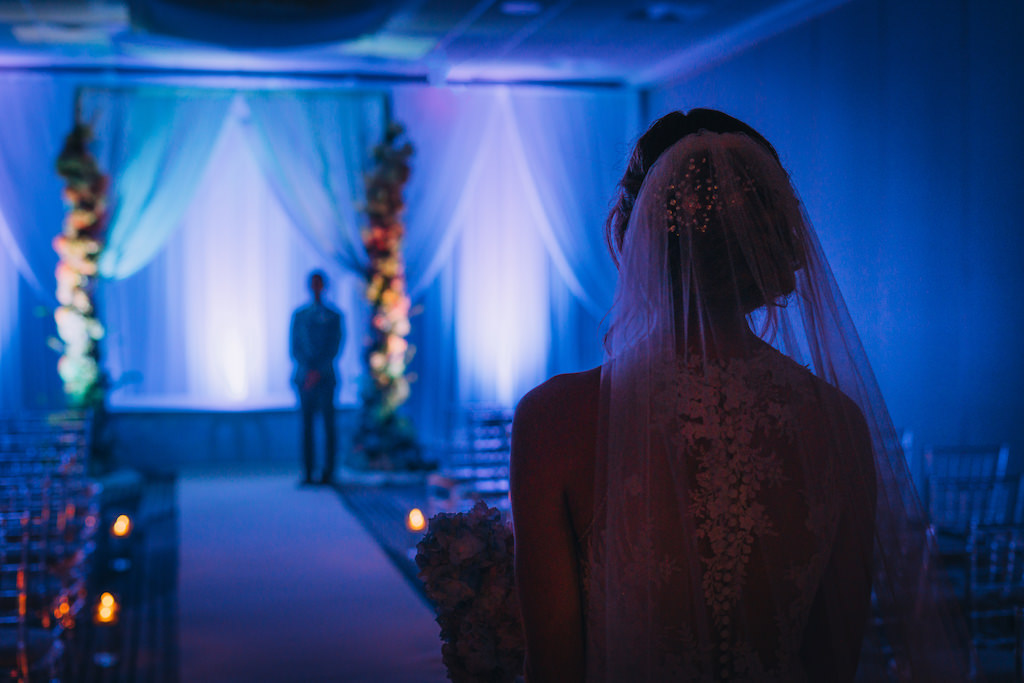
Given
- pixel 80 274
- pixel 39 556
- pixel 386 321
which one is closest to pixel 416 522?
pixel 39 556

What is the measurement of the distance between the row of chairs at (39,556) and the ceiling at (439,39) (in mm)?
4056

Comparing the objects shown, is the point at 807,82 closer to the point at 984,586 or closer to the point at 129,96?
the point at 984,586

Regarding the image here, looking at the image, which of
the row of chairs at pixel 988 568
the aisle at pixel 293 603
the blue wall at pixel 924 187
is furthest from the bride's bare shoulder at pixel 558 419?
the blue wall at pixel 924 187

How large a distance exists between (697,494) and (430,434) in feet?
33.5

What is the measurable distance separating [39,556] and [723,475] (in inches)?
149

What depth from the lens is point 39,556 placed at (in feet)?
13.9

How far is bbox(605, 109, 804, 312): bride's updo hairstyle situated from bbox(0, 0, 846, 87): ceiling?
6.75m

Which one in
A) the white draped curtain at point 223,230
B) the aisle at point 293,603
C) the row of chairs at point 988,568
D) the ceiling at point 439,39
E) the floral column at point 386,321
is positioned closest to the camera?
the row of chairs at point 988,568

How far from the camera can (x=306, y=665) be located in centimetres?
439

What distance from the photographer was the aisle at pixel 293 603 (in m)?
4.39

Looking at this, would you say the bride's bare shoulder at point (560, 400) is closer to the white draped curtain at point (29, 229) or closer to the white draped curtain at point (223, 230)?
the white draped curtain at point (223, 230)

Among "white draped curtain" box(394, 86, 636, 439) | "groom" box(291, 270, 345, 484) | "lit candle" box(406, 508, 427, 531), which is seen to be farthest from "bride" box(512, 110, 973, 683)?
"white draped curtain" box(394, 86, 636, 439)

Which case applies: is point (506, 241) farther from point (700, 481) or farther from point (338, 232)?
point (700, 481)

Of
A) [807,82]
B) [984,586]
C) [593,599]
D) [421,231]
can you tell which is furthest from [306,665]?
[421,231]
